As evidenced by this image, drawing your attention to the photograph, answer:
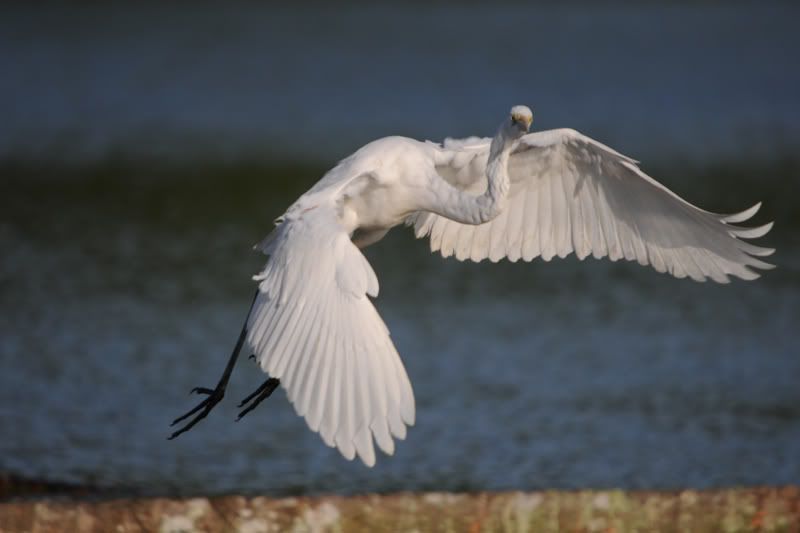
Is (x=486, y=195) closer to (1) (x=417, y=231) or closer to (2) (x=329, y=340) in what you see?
(1) (x=417, y=231)

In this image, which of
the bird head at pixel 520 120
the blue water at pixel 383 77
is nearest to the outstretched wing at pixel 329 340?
the bird head at pixel 520 120

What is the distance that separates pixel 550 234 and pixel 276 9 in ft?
76.8

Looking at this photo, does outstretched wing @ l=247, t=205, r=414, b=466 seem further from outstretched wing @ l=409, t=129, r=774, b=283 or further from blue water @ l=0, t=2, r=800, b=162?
blue water @ l=0, t=2, r=800, b=162

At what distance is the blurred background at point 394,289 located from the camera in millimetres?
7234

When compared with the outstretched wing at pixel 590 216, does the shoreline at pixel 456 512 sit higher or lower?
lower

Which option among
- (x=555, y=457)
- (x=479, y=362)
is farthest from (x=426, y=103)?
(x=555, y=457)

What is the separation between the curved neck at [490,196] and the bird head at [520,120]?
5 centimetres

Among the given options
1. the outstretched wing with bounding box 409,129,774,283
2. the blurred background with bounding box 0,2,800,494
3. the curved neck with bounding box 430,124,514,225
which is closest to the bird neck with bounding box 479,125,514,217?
the curved neck with bounding box 430,124,514,225

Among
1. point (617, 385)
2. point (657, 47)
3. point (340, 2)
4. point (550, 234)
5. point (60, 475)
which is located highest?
point (340, 2)

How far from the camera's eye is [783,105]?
55.5 feet

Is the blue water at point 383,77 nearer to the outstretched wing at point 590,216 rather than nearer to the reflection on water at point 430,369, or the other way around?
the reflection on water at point 430,369

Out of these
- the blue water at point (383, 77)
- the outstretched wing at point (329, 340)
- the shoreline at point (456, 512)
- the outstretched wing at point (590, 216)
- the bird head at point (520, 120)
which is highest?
the blue water at point (383, 77)

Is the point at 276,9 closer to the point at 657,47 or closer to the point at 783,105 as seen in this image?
the point at 657,47

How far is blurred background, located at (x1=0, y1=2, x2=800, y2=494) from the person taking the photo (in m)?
7.23
